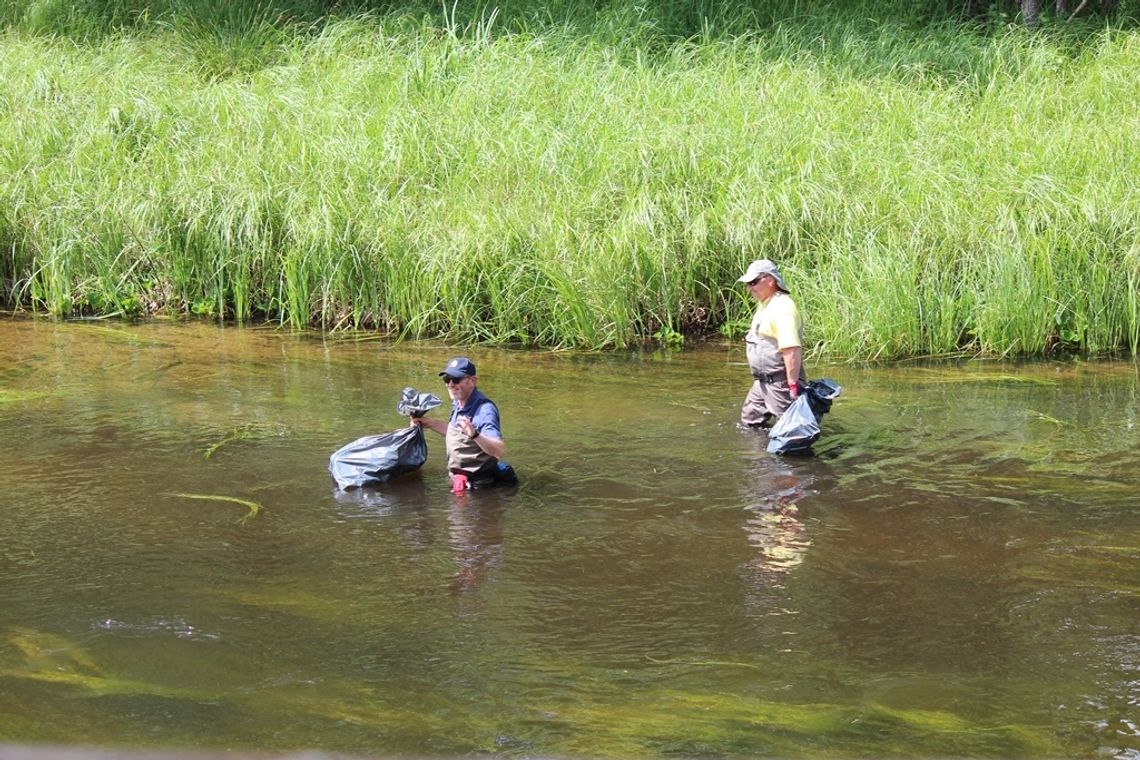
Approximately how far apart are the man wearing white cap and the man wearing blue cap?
192 centimetres

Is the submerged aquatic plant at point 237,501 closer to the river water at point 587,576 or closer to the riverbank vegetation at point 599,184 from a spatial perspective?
the river water at point 587,576

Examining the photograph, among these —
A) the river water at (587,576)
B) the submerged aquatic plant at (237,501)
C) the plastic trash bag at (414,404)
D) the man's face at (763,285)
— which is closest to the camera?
the river water at (587,576)

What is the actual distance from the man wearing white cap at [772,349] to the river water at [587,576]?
1.10ft

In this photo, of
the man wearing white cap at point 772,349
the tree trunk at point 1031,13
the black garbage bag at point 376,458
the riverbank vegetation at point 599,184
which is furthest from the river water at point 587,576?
the tree trunk at point 1031,13

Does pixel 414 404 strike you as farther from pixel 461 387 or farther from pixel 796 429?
pixel 796 429

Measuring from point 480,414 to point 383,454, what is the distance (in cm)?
62

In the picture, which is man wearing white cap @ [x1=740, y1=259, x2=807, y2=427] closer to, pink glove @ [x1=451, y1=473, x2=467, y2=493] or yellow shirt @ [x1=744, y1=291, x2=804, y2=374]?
yellow shirt @ [x1=744, y1=291, x2=804, y2=374]

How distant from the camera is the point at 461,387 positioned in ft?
23.2

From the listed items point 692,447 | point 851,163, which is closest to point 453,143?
point 851,163

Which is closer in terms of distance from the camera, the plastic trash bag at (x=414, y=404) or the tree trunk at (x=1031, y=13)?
the plastic trash bag at (x=414, y=404)

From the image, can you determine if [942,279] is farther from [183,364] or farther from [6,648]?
[6,648]

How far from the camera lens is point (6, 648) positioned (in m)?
5.11

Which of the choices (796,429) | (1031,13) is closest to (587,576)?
(796,429)

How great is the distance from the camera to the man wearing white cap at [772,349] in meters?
8.16
